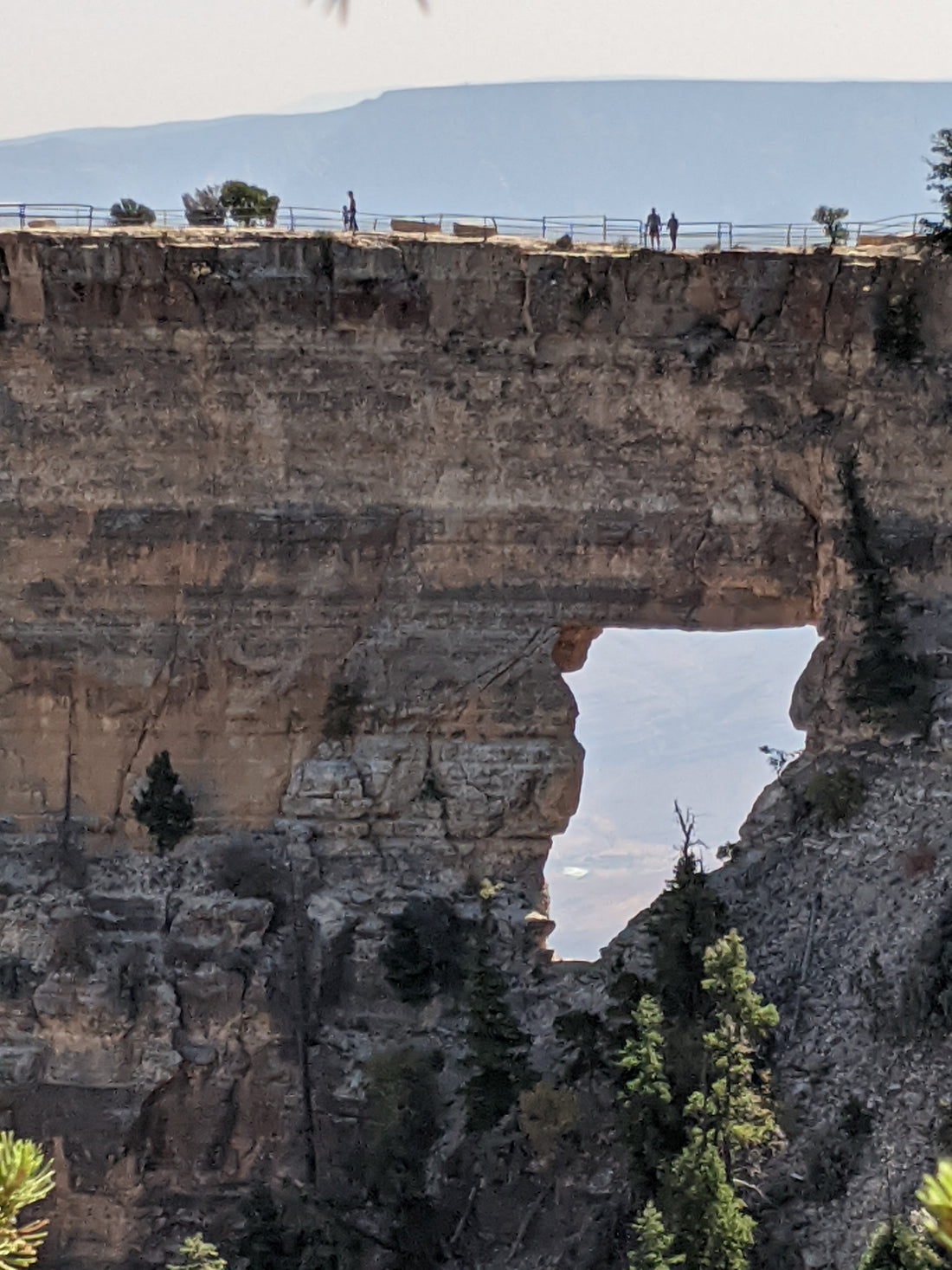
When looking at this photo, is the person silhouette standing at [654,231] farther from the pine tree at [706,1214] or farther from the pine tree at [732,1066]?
the pine tree at [706,1214]

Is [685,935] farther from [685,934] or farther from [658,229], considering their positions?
[658,229]

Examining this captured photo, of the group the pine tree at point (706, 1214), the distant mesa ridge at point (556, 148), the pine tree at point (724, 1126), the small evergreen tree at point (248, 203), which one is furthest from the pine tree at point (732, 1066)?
the distant mesa ridge at point (556, 148)

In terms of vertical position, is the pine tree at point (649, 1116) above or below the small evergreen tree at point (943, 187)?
below

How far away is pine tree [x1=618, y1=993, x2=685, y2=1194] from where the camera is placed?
2905cm

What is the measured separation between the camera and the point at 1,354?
3466cm

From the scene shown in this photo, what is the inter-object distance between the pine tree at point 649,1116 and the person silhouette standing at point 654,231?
13254mm

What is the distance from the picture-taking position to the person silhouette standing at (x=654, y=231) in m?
34.4

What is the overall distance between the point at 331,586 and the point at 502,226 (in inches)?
268

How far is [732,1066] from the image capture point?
2936 cm

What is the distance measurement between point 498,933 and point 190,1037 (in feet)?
17.9

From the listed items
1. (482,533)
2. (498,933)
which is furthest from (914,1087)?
(482,533)

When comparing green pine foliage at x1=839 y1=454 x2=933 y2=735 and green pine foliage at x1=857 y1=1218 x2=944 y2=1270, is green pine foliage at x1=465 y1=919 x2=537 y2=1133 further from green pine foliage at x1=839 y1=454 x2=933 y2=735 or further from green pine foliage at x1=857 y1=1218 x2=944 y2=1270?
green pine foliage at x1=839 y1=454 x2=933 y2=735

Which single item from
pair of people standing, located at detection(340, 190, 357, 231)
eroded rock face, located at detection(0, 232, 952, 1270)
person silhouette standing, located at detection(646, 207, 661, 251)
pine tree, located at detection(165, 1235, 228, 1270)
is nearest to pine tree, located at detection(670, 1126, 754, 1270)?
eroded rock face, located at detection(0, 232, 952, 1270)

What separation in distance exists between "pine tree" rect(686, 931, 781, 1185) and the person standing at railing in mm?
11696
